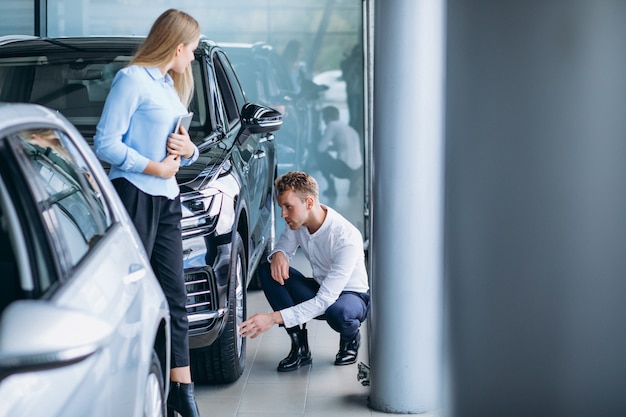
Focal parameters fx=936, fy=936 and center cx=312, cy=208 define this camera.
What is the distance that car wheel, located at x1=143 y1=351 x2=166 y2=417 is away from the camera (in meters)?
2.58

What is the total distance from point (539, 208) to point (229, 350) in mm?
3265

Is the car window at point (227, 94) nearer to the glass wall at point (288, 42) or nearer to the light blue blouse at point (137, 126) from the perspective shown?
the light blue blouse at point (137, 126)

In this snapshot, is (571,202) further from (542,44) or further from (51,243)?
(51,243)

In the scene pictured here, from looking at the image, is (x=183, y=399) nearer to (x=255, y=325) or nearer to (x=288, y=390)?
(x=255, y=325)

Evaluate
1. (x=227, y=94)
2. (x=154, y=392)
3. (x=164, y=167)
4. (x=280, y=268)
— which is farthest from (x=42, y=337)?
(x=227, y=94)

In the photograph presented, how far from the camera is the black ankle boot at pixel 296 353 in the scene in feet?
15.6

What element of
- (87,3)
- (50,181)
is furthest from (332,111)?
(50,181)

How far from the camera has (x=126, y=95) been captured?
3430 millimetres

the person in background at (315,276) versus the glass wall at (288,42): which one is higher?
the glass wall at (288,42)

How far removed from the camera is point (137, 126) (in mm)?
3502

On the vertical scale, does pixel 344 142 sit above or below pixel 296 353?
above

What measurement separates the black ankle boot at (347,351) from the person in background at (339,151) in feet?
11.6

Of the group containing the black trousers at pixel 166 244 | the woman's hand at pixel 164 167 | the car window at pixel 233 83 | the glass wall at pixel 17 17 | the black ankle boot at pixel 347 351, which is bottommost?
the black ankle boot at pixel 347 351

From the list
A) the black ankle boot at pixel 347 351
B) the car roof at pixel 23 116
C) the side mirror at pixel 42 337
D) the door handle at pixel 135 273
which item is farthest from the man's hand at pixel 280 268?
the side mirror at pixel 42 337
